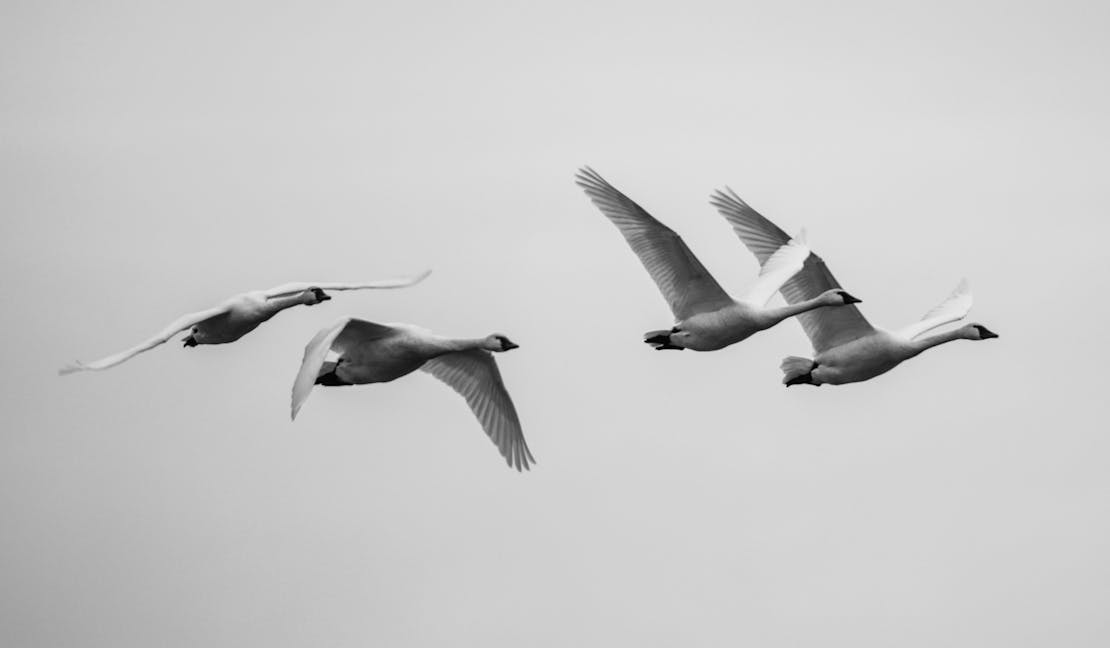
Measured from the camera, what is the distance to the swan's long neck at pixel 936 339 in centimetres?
4338

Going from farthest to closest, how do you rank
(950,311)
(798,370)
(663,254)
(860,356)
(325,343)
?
1. (950,311)
2. (798,370)
3. (860,356)
4. (663,254)
5. (325,343)

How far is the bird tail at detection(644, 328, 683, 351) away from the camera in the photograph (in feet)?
138

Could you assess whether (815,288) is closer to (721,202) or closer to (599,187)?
(721,202)

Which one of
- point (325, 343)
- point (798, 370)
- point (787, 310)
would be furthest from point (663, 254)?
point (325, 343)

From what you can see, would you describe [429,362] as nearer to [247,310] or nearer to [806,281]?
[247,310]

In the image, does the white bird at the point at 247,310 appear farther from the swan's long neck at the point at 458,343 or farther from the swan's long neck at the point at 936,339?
the swan's long neck at the point at 936,339

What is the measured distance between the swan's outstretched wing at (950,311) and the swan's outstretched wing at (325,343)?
10.8 meters

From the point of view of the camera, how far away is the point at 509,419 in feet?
140

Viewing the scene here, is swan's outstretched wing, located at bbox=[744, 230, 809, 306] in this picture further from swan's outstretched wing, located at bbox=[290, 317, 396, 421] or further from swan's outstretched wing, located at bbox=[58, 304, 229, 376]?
swan's outstretched wing, located at bbox=[58, 304, 229, 376]

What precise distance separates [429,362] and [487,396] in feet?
4.00

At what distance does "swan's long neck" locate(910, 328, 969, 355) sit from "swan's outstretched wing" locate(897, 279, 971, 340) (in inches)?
15.4

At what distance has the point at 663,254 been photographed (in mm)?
41281

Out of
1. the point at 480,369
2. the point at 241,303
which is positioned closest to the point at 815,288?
the point at 480,369

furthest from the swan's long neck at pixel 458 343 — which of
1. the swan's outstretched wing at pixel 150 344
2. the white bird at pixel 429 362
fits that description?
the swan's outstretched wing at pixel 150 344
